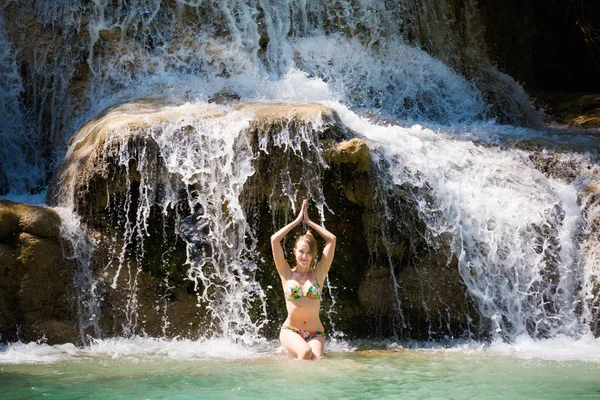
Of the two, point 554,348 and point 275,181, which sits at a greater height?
point 275,181

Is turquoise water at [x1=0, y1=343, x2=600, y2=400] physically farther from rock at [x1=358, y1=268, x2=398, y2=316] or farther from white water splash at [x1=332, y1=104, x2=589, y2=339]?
white water splash at [x1=332, y1=104, x2=589, y2=339]

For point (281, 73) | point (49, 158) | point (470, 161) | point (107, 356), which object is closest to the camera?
point (107, 356)

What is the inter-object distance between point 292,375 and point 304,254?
1.28 meters

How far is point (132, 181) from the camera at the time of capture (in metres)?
7.66

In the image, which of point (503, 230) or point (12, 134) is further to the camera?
point (12, 134)

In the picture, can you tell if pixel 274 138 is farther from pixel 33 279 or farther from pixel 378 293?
pixel 33 279

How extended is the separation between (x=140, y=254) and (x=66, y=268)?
681 mm

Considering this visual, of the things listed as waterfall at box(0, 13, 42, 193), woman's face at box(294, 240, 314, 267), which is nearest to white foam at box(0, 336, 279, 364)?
woman's face at box(294, 240, 314, 267)

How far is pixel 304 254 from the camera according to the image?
21.7 feet

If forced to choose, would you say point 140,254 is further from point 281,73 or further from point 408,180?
point 281,73

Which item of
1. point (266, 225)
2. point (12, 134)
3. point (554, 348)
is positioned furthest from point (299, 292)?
point (12, 134)

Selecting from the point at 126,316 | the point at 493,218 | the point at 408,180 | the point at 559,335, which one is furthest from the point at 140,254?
the point at 559,335

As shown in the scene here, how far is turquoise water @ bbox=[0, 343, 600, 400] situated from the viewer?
5062mm

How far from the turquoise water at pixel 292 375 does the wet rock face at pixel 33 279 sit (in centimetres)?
31
